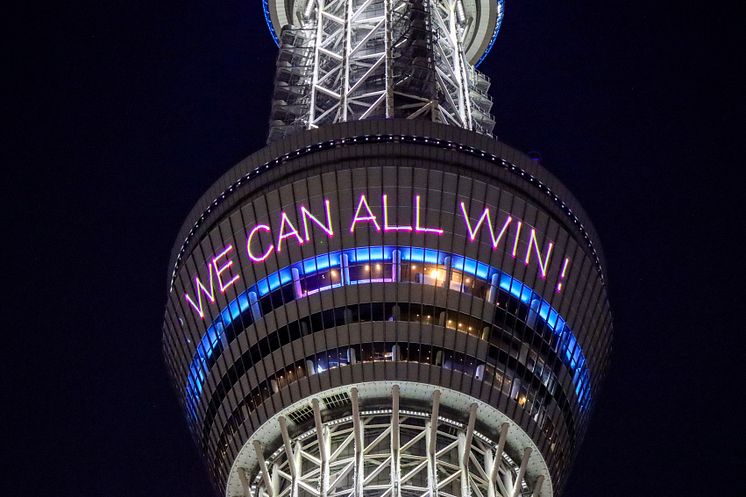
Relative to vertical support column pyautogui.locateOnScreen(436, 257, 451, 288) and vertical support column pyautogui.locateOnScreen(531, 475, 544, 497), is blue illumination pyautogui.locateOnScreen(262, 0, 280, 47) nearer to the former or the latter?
vertical support column pyautogui.locateOnScreen(436, 257, 451, 288)

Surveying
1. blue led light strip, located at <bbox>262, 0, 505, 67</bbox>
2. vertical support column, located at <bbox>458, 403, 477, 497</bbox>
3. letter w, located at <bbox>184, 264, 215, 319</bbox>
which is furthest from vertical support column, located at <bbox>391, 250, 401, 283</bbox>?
blue led light strip, located at <bbox>262, 0, 505, 67</bbox>

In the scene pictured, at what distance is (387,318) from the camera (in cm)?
5881

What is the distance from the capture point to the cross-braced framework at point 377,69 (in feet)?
248

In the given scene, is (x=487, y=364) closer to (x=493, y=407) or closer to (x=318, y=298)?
(x=493, y=407)

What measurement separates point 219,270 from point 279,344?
216 inches

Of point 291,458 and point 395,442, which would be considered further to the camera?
point 291,458

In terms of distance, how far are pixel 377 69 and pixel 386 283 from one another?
77.6 ft

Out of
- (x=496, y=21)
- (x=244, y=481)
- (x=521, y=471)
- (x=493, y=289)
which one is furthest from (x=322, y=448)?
(x=496, y=21)

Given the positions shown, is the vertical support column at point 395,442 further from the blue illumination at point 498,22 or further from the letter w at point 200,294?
the blue illumination at point 498,22

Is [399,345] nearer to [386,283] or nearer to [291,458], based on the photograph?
[386,283]

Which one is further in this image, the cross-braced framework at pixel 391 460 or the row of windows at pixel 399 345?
the row of windows at pixel 399 345

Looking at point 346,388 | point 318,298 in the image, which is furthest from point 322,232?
point 346,388

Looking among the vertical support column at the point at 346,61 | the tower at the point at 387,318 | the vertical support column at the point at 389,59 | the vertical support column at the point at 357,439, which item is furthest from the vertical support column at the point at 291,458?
the vertical support column at the point at 346,61

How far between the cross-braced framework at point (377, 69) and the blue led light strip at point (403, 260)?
15.2 m
